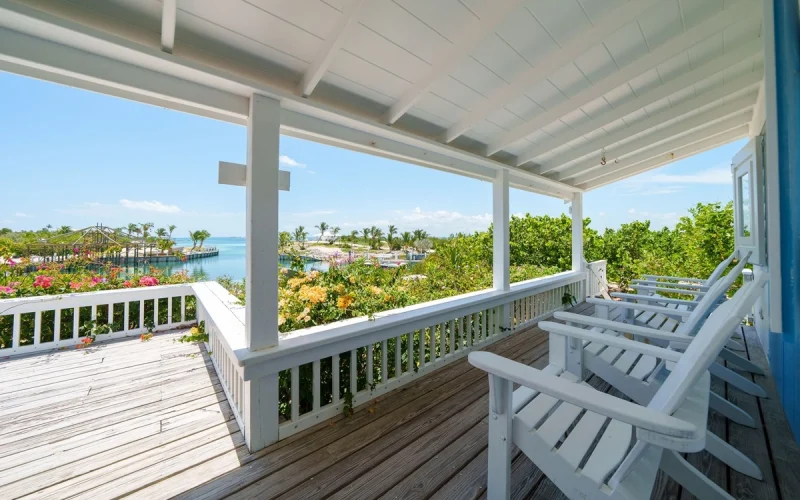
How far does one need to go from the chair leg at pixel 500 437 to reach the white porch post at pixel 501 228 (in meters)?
2.53

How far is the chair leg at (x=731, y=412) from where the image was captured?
6.01ft

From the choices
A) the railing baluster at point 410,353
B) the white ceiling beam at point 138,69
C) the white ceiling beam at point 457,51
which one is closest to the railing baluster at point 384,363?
the railing baluster at point 410,353

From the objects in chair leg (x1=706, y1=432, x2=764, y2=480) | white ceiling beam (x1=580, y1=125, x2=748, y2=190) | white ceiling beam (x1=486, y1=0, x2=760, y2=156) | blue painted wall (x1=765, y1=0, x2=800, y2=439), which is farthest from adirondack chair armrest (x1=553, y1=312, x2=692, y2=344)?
white ceiling beam (x1=580, y1=125, x2=748, y2=190)

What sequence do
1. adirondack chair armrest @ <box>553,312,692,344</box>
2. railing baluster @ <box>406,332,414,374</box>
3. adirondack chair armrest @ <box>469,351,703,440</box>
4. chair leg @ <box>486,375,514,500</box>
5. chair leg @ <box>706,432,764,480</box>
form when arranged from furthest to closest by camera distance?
1. railing baluster @ <box>406,332,414,374</box>
2. adirondack chair armrest @ <box>553,312,692,344</box>
3. chair leg @ <box>706,432,764,480</box>
4. chair leg @ <box>486,375,514,500</box>
5. adirondack chair armrest @ <box>469,351,703,440</box>

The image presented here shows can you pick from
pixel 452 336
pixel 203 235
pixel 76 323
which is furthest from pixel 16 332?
pixel 203 235

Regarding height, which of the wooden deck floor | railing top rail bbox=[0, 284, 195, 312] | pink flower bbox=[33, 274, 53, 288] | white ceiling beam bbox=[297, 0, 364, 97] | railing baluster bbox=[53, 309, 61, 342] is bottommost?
the wooden deck floor

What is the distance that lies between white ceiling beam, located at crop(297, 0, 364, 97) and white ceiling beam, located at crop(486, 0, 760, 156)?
6.21 ft

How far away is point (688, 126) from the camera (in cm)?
327

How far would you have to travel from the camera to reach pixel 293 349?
1.80 metres

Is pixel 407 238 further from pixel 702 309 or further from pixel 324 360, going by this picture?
pixel 702 309

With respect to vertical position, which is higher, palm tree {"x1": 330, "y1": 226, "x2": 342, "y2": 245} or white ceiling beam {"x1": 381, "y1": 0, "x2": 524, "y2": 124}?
white ceiling beam {"x1": 381, "y1": 0, "x2": 524, "y2": 124}

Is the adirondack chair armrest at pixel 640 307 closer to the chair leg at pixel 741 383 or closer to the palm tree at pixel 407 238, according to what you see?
the chair leg at pixel 741 383

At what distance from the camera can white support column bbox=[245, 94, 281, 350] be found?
66.4 inches

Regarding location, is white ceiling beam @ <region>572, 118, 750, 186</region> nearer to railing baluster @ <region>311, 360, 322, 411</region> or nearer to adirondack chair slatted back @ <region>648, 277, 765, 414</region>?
adirondack chair slatted back @ <region>648, 277, 765, 414</region>
